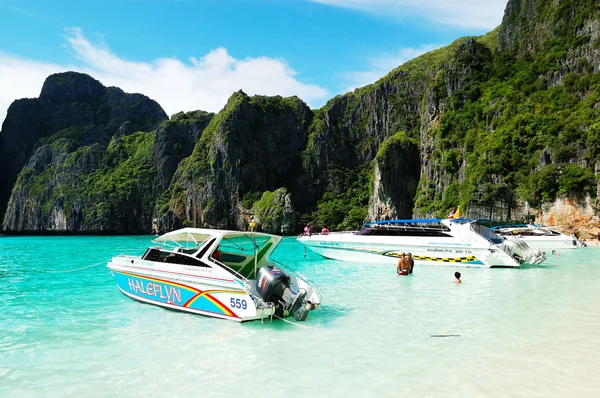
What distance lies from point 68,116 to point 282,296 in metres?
194

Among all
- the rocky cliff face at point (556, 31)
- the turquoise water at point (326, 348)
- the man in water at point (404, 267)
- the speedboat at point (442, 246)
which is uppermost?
the rocky cliff face at point (556, 31)

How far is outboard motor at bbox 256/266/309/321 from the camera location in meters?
10.1

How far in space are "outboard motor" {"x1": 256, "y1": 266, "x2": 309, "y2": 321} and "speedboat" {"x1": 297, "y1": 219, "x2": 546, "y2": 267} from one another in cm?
1443

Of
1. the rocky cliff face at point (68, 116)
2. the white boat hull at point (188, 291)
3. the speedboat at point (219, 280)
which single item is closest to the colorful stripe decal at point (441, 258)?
the speedboat at point (219, 280)

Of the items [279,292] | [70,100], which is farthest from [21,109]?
[279,292]

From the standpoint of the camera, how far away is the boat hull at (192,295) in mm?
10070

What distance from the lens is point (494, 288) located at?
1534 cm

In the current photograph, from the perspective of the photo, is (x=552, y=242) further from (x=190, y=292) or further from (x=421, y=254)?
(x=190, y=292)

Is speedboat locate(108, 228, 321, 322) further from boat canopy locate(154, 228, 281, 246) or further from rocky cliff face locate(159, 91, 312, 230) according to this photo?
rocky cliff face locate(159, 91, 312, 230)

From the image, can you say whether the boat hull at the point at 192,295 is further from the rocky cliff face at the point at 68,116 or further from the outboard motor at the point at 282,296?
the rocky cliff face at the point at 68,116

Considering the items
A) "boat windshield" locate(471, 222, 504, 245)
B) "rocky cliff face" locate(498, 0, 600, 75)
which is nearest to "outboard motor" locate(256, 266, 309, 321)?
"boat windshield" locate(471, 222, 504, 245)

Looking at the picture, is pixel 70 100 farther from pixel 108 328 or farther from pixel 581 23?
pixel 108 328

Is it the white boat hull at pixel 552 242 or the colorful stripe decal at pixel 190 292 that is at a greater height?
the white boat hull at pixel 552 242

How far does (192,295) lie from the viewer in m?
11.0
